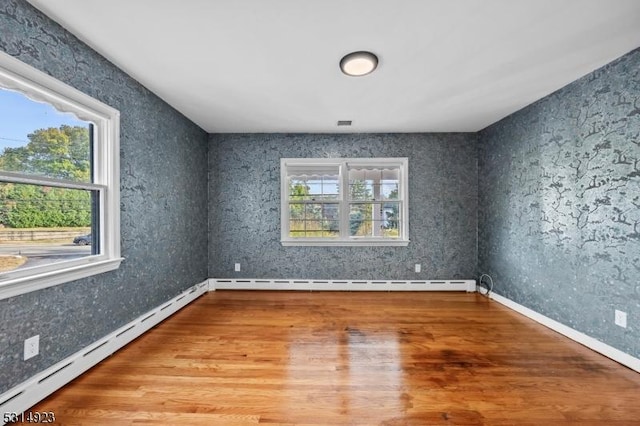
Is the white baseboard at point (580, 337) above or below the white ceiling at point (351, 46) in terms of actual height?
below

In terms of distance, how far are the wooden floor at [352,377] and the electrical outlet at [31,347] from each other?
1.03 ft

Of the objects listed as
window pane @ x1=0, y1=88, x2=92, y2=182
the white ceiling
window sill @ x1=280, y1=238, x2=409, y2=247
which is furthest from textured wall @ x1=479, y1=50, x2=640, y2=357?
window pane @ x1=0, y1=88, x2=92, y2=182

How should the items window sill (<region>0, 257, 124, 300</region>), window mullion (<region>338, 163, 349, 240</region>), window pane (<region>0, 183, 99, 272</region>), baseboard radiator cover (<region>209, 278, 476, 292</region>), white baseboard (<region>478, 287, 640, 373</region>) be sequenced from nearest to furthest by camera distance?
window sill (<region>0, 257, 124, 300</region>)
window pane (<region>0, 183, 99, 272</region>)
white baseboard (<region>478, 287, 640, 373</region>)
baseboard radiator cover (<region>209, 278, 476, 292</region>)
window mullion (<region>338, 163, 349, 240</region>)

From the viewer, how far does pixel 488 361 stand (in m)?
2.15

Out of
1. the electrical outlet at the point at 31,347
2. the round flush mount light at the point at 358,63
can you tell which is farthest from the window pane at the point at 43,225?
the round flush mount light at the point at 358,63

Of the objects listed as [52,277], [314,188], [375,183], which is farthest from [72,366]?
[375,183]

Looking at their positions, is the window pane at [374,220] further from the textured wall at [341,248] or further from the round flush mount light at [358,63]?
the round flush mount light at [358,63]

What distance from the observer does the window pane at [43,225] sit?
5.28 feet

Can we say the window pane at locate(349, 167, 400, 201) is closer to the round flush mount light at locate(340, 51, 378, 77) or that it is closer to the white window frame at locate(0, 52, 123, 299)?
the round flush mount light at locate(340, 51, 378, 77)

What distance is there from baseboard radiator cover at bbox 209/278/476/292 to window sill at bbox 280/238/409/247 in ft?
1.79

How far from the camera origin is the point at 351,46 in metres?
2.00

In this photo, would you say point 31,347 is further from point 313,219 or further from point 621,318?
point 621,318

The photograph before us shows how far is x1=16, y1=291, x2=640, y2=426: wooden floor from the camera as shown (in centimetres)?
159

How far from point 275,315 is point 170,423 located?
1.65 m
